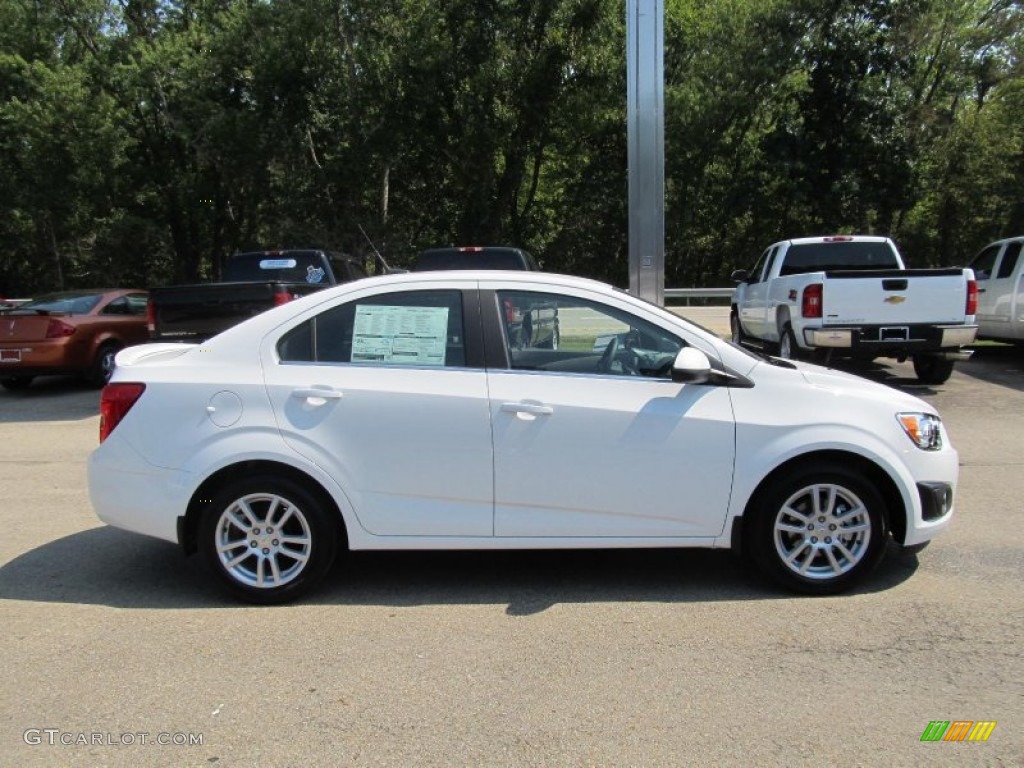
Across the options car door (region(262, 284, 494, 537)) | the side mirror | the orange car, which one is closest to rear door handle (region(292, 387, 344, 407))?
car door (region(262, 284, 494, 537))

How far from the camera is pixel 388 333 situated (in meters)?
4.40

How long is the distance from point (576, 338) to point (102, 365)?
9.95 m

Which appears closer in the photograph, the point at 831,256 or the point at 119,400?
the point at 119,400

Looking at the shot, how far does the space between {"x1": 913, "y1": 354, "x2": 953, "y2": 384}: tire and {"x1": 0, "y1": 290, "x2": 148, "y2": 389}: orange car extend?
11453 millimetres

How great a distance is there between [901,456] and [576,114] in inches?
839

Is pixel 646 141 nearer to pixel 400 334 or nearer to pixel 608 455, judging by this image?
pixel 400 334

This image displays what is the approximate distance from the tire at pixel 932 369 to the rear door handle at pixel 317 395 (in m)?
9.49

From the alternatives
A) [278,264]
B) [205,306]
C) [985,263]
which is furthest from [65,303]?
[985,263]

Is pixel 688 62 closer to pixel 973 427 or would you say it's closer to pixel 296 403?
pixel 973 427

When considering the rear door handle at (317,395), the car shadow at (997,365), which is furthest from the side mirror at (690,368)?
the car shadow at (997,365)

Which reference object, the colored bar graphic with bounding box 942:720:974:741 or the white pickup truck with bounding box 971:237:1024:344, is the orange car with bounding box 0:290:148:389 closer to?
the colored bar graphic with bounding box 942:720:974:741

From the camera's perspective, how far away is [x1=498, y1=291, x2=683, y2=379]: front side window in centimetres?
438

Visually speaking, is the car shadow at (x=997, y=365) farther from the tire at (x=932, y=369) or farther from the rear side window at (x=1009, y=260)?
the rear side window at (x=1009, y=260)

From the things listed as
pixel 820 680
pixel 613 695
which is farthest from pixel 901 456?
pixel 613 695
